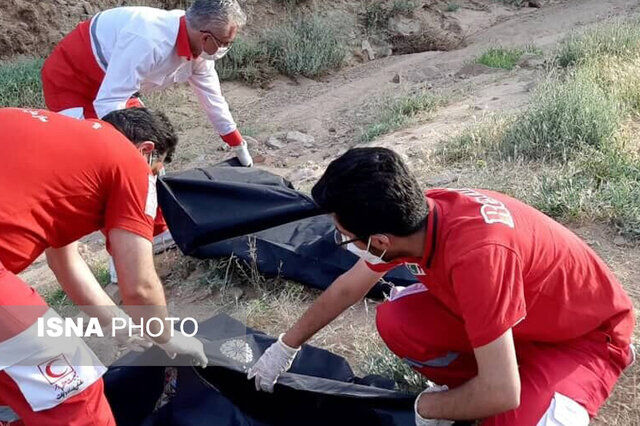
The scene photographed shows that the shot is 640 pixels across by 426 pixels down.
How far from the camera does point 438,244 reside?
6.47 feet

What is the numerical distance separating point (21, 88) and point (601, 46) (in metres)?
5.28

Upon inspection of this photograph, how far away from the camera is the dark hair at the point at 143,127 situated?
246cm

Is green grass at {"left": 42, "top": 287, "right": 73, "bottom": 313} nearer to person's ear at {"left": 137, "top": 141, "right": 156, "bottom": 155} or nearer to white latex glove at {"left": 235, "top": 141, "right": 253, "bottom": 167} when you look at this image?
white latex glove at {"left": 235, "top": 141, "right": 253, "bottom": 167}

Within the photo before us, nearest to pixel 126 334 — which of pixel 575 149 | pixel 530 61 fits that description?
pixel 575 149

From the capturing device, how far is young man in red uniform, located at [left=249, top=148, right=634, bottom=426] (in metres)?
1.86

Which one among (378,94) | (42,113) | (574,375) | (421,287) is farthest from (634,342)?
(378,94)

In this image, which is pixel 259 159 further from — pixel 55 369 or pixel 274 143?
pixel 55 369

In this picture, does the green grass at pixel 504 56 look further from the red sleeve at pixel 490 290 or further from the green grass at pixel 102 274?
the red sleeve at pixel 490 290

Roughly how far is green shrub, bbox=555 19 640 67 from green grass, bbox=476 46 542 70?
60 cm

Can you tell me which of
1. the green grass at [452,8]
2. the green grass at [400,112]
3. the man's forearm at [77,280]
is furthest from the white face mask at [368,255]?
the green grass at [452,8]

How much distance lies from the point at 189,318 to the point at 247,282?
411 mm

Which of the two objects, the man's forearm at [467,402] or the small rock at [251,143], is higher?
the man's forearm at [467,402]

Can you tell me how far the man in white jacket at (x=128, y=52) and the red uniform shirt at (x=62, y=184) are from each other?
60.2 inches

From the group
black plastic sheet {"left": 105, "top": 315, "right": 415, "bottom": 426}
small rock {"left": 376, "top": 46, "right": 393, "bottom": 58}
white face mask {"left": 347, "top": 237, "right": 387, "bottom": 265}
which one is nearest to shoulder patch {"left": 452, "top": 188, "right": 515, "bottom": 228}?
white face mask {"left": 347, "top": 237, "right": 387, "bottom": 265}
